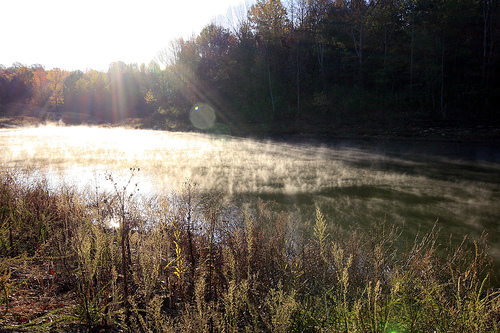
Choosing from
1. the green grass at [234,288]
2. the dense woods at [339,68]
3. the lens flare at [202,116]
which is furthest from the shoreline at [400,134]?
the green grass at [234,288]

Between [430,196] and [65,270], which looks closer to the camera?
[65,270]

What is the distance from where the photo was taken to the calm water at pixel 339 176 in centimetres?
955

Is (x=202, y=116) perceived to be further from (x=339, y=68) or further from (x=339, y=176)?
(x=339, y=176)

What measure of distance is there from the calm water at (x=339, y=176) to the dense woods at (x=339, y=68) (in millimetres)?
9417

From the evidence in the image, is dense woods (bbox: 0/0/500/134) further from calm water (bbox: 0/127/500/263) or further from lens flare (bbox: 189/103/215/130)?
calm water (bbox: 0/127/500/263)

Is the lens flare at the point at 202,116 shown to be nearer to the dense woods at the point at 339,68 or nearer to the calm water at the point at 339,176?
the dense woods at the point at 339,68

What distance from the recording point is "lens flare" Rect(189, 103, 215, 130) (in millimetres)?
43131

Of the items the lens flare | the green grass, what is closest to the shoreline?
the lens flare

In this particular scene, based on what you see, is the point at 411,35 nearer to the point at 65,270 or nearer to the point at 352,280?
the point at 352,280

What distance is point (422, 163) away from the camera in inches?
690

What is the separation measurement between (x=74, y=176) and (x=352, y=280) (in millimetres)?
13944

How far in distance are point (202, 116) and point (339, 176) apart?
3354 centimetres

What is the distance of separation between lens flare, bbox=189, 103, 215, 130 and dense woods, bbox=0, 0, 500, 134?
1.07m

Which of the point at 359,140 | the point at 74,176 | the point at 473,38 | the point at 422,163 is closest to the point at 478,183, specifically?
the point at 422,163
